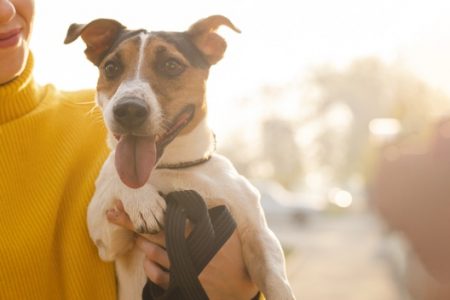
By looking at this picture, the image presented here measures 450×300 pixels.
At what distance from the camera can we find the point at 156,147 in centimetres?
277

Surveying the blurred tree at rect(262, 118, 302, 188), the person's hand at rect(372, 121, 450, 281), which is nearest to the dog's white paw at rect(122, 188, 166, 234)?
the person's hand at rect(372, 121, 450, 281)

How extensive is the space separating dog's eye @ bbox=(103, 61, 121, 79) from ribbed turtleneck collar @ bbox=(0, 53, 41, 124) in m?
0.36

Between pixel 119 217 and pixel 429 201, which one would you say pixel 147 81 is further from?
pixel 429 201

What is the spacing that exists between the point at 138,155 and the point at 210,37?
76 cm

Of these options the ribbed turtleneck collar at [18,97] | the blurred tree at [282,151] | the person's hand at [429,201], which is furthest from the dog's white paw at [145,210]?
the blurred tree at [282,151]

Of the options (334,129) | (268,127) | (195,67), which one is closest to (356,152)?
(334,129)

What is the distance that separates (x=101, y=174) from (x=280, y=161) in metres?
43.2

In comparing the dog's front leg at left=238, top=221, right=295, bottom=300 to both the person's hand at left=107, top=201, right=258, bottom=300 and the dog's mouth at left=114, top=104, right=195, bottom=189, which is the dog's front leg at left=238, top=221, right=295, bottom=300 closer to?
the person's hand at left=107, top=201, right=258, bottom=300

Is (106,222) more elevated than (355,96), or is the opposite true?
(106,222)

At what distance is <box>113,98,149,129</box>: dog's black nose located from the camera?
267 cm

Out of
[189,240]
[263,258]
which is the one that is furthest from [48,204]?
[263,258]

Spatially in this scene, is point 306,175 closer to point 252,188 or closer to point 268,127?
point 268,127

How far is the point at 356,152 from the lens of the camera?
146ft

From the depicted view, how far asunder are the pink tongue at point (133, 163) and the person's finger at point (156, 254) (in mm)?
250
